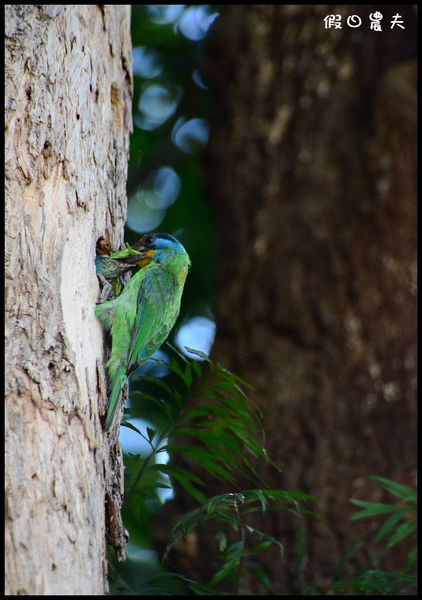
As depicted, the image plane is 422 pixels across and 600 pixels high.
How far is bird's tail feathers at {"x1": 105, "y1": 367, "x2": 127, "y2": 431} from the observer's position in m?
2.56

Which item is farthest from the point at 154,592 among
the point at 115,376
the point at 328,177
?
Result: the point at 328,177

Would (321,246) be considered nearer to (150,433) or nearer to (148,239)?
(148,239)

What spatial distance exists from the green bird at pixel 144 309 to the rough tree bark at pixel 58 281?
0.09m

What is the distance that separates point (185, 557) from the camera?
4.35 metres

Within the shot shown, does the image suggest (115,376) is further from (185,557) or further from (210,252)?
(210,252)

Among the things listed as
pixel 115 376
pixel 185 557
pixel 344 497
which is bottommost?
pixel 185 557

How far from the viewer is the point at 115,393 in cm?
264

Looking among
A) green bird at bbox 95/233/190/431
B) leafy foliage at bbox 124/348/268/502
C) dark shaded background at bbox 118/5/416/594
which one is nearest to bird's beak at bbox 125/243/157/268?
green bird at bbox 95/233/190/431

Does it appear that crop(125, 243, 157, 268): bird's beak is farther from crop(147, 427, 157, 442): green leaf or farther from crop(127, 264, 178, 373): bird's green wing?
crop(147, 427, 157, 442): green leaf

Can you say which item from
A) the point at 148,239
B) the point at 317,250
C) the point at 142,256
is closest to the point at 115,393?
the point at 142,256

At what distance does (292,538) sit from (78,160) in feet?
8.04

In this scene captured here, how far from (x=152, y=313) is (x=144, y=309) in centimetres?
4

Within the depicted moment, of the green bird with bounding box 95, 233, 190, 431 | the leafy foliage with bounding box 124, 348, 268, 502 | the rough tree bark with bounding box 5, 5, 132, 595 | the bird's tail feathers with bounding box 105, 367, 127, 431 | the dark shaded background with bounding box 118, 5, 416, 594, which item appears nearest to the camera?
the rough tree bark with bounding box 5, 5, 132, 595

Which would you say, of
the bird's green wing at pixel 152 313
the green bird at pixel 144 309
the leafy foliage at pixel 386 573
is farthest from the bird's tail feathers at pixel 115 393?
the leafy foliage at pixel 386 573
